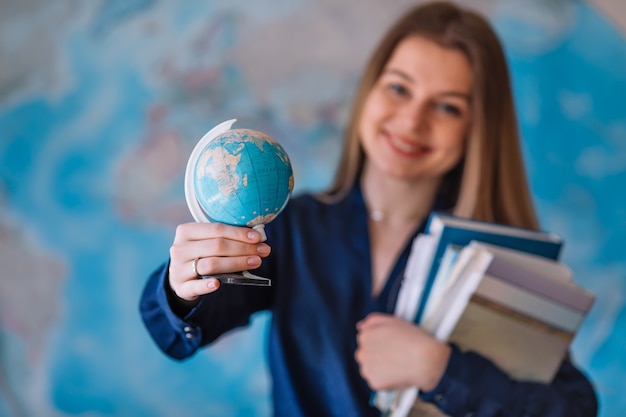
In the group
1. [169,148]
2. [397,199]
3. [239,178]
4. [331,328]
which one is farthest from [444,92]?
[169,148]

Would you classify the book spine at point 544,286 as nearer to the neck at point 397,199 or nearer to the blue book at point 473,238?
the blue book at point 473,238

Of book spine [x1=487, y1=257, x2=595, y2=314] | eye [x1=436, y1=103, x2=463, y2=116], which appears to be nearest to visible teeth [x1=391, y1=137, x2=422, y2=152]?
eye [x1=436, y1=103, x2=463, y2=116]

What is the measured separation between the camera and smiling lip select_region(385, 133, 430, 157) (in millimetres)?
1331

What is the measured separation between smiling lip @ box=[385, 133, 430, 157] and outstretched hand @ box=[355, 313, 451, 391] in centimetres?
39

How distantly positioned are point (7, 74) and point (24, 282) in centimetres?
61

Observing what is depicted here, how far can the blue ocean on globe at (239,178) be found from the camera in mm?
734

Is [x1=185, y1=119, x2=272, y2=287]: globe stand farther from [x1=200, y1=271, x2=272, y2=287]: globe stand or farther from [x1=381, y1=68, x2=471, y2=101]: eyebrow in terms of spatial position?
[x1=381, y1=68, x2=471, y2=101]: eyebrow

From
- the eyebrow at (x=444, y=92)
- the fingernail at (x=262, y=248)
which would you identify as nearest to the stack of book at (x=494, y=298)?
the eyebrow at (x=444, y=92)

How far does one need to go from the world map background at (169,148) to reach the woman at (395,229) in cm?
40

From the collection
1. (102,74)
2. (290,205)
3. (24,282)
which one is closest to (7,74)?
(102,74)

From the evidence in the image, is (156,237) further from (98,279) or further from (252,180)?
(252,180)

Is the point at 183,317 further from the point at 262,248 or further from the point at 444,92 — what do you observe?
the point at 444,92

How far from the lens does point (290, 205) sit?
1388 mm

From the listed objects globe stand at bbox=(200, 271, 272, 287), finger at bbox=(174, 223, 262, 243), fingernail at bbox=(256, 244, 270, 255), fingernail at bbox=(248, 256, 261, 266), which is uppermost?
finger at bbox=(174, 223, 262, 243)
